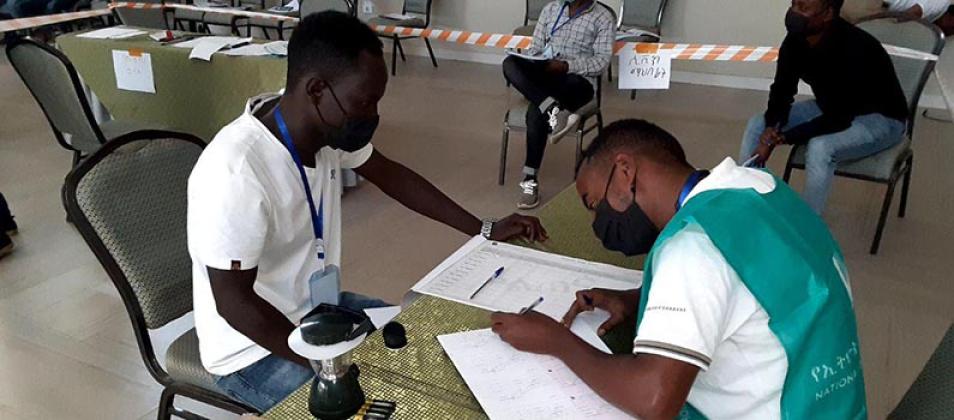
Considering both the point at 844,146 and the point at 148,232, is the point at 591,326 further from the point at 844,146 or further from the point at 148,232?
the point at 844,146

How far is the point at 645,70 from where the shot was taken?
359 centimetres

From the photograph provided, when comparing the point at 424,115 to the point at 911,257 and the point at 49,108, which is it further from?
the point at 911,257

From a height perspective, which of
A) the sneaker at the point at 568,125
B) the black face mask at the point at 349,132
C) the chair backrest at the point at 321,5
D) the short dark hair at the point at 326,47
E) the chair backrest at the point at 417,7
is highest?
the short dark hair at the point at 326,47

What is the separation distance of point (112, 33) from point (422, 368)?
11.3ft

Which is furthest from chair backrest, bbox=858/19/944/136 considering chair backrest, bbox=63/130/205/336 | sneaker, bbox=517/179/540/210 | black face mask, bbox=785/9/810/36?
chair backrest, bbox=63/130/205/336

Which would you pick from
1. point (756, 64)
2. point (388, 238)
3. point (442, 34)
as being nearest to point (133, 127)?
point (388, 238)

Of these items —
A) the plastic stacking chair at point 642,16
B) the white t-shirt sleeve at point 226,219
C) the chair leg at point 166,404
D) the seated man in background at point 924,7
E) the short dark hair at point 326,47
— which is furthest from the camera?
the plastic stacking chair at point 642,16

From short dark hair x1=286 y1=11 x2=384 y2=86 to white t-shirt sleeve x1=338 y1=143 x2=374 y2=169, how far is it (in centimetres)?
35

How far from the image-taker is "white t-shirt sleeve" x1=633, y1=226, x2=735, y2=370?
2.98ft

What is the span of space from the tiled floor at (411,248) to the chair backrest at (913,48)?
589 mm

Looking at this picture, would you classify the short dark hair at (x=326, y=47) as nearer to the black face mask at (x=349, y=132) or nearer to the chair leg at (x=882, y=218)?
the black face mask at (x=349, y=132)

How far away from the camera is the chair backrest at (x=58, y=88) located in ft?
9.24

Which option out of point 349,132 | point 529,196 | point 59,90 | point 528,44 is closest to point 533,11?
point 528,44

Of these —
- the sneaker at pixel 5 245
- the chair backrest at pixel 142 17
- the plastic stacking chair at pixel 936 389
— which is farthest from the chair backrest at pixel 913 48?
the chair backrest at pixel 142 17
